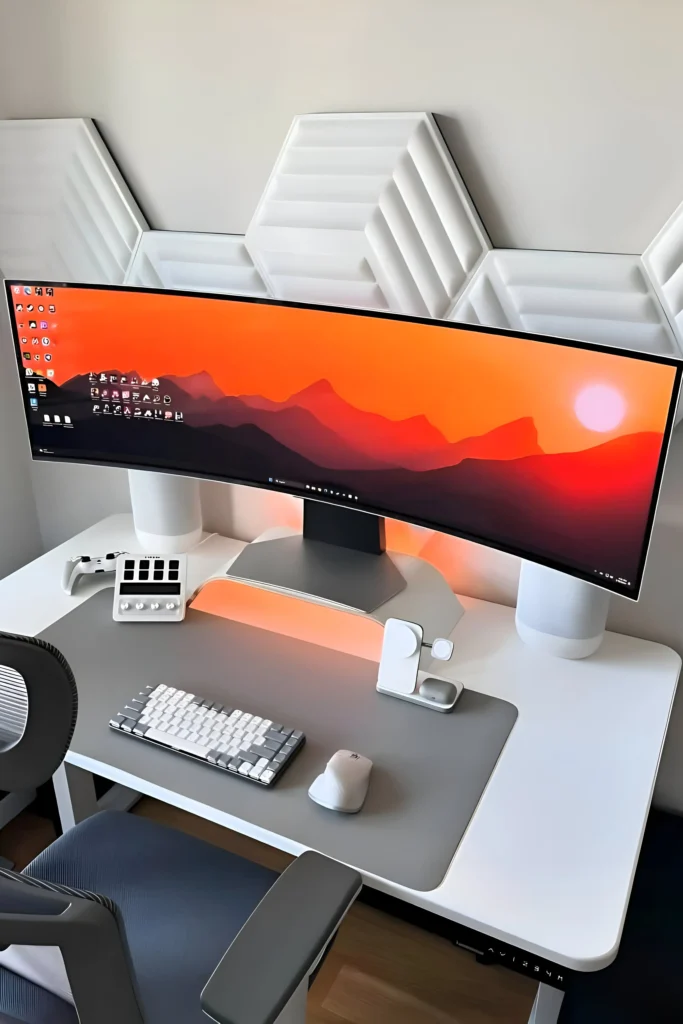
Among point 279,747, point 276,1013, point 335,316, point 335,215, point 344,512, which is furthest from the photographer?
point 344,512

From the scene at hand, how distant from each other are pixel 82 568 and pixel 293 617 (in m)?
0.40

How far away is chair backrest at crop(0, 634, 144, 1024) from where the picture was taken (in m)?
0.56

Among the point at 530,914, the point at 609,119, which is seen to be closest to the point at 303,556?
the point at 530,914

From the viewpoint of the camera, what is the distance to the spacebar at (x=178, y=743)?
1.09 metres

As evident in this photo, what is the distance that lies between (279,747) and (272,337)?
0.62 meters

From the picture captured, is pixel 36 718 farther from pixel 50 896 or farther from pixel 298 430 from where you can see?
pixel 298 430

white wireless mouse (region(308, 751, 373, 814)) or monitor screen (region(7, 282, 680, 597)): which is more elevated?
monitor screen (region(7, 282, 680, 597))

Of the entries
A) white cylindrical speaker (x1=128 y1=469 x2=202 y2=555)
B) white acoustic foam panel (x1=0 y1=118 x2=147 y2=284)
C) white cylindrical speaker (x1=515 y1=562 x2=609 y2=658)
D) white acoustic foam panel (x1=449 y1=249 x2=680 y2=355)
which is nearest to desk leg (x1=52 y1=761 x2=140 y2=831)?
white cylindrical speaker (x1=128 y1=469 x2=202 y2=555)

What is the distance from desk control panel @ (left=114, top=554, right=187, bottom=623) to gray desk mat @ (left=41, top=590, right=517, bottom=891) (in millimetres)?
18

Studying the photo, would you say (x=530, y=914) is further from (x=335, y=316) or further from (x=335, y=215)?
(x=335, y=215)

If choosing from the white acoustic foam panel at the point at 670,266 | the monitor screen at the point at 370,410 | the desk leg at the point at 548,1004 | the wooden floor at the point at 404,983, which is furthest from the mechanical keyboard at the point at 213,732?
the white acoustic foam panel at the point at 670,266

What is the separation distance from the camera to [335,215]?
52.3 inches

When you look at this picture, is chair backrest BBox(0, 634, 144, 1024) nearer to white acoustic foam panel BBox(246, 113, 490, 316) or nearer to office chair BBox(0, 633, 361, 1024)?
office chair BBox(0, 633, 361, 1024)

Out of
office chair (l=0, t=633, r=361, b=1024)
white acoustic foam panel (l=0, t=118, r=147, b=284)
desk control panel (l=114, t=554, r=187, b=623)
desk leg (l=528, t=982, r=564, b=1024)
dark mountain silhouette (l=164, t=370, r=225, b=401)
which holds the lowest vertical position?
desk leg (l=528, t=982, r=564, b=1024)
